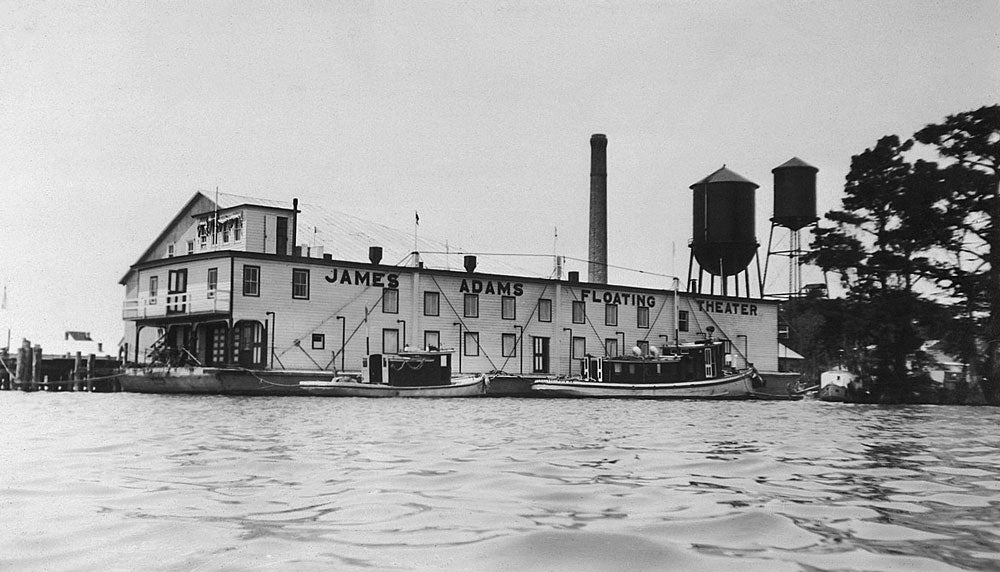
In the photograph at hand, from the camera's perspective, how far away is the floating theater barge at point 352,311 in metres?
42.8

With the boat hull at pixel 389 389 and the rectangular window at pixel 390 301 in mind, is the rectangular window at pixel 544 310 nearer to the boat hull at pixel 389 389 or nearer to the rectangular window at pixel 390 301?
the boat hull at pixel 389 389

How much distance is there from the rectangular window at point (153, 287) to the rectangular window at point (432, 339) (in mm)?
12723

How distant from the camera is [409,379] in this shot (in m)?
42.4

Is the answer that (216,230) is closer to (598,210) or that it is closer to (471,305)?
(471,305)

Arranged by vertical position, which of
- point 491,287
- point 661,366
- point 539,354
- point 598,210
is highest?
point 598,210

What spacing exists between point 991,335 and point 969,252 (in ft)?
10.6

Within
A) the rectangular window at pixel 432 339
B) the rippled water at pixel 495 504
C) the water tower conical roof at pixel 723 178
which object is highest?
the water tower conical roof at pixel 723 178

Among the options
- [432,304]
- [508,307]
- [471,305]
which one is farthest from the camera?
[508,307]

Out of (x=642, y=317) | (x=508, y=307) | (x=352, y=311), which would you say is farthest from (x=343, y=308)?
(x=642, y=317)

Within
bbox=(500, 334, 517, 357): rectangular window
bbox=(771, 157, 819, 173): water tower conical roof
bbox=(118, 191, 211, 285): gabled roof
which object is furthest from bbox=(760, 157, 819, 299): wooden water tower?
bbox=(118, 191, 211, 285): gabled roof

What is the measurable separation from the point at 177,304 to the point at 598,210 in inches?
1038

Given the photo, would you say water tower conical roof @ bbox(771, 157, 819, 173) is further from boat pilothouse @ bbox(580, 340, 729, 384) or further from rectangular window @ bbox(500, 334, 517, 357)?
rectangular window @ bbox(500, 334, 517, 357)

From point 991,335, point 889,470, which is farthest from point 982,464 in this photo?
point 991,335

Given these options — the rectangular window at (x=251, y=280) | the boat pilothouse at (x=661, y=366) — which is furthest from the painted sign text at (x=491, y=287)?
the rectangular window at (x=251, y=280)
